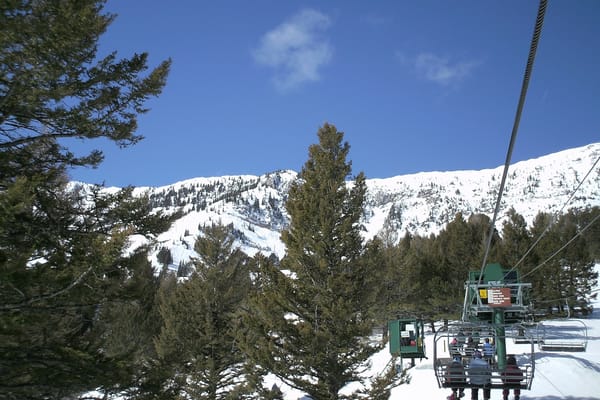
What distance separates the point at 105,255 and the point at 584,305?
4965cm

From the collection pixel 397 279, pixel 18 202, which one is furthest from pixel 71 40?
pixel 397 279

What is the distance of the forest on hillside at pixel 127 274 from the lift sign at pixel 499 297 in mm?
2047

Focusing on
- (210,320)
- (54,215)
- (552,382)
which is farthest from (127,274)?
(552,382)

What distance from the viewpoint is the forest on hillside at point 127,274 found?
6176 millimetres

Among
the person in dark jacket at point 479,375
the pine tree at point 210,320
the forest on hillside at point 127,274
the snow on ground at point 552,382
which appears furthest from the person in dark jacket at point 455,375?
the pine tree at point 210,320

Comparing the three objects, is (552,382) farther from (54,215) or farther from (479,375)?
(54,215)

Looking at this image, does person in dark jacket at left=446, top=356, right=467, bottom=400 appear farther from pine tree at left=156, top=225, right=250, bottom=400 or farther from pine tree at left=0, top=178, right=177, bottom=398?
pine tree at left=0, top=178, right=177, bottom=398

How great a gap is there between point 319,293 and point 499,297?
7.55 m

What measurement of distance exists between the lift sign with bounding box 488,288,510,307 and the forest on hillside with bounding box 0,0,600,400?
6.71 feet

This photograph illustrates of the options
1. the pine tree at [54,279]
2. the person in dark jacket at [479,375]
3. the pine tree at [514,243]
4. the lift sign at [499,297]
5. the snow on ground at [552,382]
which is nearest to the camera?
the pine tree at [54,279]

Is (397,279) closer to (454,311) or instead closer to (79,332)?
(454,311)

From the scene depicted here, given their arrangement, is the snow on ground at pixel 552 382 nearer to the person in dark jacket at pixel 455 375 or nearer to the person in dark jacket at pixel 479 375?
the person in dark jacket at pixel 455 375

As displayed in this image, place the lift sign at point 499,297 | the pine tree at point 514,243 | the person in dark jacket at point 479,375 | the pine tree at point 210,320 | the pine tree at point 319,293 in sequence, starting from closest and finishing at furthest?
1. the person in dark jacket at point 479,375
2. the pine tree at point 319,293
3. the lift sign at point 499,297
4. the pine tree at point 210,320
5. the pine tree at point 514,243

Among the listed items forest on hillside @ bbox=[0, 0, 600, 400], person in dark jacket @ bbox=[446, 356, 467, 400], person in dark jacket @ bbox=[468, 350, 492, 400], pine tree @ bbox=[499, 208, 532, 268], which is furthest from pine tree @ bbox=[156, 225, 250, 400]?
pine tree @ bbox=[499, 208, 532, 268]
